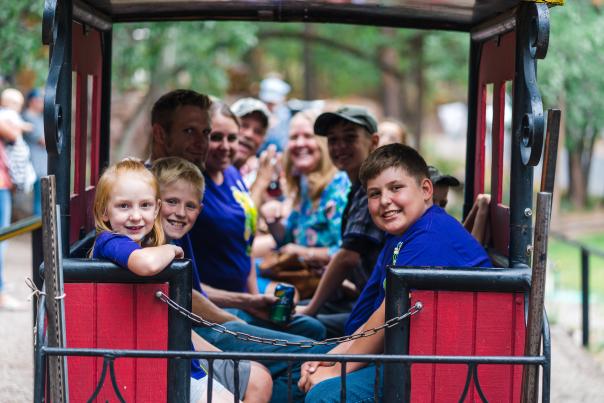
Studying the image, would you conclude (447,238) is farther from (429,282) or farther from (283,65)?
(283,65)

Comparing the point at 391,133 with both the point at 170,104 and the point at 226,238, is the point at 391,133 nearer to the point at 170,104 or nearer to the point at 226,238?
the point at 226,238

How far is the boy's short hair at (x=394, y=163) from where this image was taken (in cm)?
354

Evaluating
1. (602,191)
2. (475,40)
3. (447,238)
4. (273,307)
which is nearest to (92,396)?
(447,238)

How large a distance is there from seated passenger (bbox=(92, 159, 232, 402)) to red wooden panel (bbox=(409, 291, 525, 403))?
84 cm

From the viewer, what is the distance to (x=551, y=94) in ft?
44.8

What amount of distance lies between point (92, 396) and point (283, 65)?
888 inches

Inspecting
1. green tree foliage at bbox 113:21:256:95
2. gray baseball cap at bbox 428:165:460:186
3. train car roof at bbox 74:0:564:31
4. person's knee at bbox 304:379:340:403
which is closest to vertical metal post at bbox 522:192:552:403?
person's knee at bbox 304:379:340:403

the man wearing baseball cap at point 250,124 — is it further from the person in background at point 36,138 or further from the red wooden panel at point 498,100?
the person in background at point 36,138

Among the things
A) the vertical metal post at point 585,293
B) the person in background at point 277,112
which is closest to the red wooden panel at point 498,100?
the vertical metal post at point 585,293

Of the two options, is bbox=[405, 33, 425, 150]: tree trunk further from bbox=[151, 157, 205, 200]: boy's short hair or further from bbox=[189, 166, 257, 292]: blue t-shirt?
bbox=[151, 157, 205, 200]: boy's short hair

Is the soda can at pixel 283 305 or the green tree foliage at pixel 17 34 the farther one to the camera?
the green tree foliage at pixel 17 34

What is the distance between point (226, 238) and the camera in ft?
15.3

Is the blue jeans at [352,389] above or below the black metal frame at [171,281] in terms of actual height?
below

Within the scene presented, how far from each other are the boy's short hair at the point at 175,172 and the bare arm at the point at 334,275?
1.03 meters
